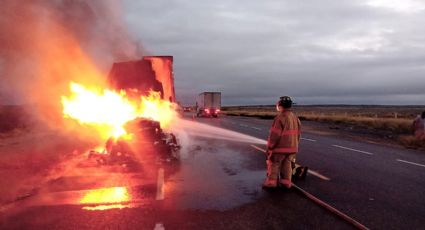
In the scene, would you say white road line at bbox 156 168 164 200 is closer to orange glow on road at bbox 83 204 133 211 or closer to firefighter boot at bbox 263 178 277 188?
orange glow on road at bbox 83 204 133 211

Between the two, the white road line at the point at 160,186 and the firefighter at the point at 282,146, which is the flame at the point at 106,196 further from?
the firefighter at the point at 282,146

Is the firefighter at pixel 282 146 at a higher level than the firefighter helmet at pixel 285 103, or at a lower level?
lower

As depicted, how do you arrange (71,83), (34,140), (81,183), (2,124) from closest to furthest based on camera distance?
(81,183) < (71,83) < (34,140) < (2,124)

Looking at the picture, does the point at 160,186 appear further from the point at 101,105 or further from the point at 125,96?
the point at 101,105

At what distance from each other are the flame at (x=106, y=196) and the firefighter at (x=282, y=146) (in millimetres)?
2691

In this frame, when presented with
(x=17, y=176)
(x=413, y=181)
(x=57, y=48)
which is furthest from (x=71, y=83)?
(x=413, y=181)

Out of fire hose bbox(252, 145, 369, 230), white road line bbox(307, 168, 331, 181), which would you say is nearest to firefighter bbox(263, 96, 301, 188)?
fire hose bbox(252, 145, 369, 230)

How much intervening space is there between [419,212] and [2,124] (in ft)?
88.5

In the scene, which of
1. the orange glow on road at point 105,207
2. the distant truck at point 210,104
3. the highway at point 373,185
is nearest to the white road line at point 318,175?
the highway at point 373,185

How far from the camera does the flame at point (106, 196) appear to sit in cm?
708

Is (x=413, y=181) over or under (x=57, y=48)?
under

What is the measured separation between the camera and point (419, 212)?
6.30 metres

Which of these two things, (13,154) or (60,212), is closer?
(60,212)

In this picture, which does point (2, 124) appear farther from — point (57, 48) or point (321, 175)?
point (321, 175)
